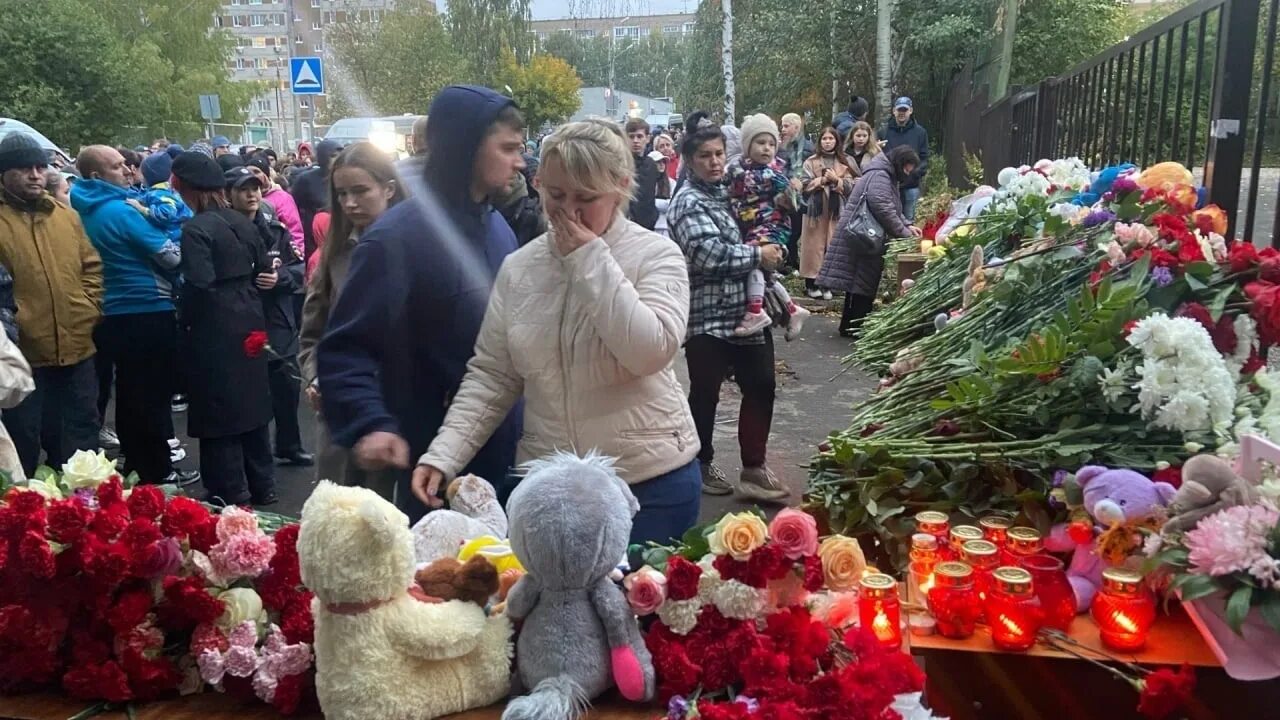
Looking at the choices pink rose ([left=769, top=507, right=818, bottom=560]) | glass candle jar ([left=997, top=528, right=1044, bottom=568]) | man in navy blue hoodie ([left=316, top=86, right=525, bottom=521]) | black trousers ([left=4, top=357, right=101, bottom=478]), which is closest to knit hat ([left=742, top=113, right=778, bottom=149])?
man in navy blue hoodie ([left=316, top=86, right=525, bottom=521])

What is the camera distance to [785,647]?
1503 millimetres

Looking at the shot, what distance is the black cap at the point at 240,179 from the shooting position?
5.02 metres

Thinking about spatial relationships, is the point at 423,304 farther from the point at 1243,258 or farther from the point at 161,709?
the point at 1243,258

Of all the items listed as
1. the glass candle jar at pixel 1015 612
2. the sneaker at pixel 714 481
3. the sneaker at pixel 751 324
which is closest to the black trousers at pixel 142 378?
the sneaker at pixel 714 481

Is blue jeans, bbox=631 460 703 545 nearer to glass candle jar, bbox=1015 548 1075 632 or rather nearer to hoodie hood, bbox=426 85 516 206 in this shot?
glass candle jar, bbox=1015 548 1075 632

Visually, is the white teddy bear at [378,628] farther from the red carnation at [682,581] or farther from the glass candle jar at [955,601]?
the glass candle jar at [955,601]

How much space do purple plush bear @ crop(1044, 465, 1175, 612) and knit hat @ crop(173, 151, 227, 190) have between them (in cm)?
408

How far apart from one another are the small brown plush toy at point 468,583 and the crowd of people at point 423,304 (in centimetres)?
54

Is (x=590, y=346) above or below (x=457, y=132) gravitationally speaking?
below

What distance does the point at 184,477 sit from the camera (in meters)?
5.26

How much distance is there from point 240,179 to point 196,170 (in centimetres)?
49

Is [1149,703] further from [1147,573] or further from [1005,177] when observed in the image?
[1005,177]

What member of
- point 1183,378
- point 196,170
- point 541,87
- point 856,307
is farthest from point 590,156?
point 856,307

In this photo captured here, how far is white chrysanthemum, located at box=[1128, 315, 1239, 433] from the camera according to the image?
2.04 meters
